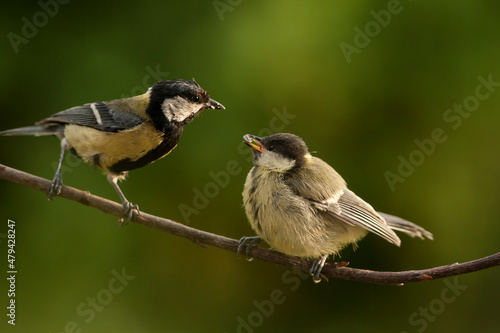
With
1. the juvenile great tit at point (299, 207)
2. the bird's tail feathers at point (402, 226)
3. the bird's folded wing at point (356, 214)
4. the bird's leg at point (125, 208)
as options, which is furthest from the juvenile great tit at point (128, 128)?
the bird's tail feathers at point (402, 226)

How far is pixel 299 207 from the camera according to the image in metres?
1.99

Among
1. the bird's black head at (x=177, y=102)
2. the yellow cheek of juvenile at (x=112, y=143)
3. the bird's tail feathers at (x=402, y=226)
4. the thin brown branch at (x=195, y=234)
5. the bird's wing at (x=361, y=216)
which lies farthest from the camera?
the bird's tail feathers at (x=402, y=226)

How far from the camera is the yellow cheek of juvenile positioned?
6.59 feet

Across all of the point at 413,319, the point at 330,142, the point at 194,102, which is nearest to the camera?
the point at 194,102

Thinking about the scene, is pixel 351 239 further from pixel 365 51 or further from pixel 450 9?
pixel 450 9

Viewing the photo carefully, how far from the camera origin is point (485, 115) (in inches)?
114

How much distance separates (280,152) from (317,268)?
451mm

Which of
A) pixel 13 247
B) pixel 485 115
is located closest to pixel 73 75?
pixel 13 247

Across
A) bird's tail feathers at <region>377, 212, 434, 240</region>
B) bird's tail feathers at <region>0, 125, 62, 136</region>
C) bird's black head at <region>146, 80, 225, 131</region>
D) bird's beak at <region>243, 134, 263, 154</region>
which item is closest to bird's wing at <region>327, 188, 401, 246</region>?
bird's tail feathers at <region>377, 212, 434, 240</region>

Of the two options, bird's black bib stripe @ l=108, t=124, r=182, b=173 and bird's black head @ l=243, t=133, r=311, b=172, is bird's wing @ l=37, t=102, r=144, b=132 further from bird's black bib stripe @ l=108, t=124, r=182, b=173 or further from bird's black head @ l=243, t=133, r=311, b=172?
bird's black head @ l=243, t=133, r=311, b=172

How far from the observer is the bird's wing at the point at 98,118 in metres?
2.11

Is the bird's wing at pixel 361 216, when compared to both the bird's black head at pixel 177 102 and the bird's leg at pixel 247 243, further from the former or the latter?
the bird's black head at pixel 177 102

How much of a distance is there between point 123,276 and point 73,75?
0.97 meters

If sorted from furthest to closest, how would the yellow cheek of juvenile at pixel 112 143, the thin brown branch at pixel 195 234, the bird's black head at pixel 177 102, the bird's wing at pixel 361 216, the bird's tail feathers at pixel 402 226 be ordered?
the bird's tail feathers at pixel 402 226, the yellow cheek of juvenile at pixel 112 143, the bird's wing at pixel 361 216, the bird's black head at pixel 177 102, the thin brown branch at pixel 195 234
